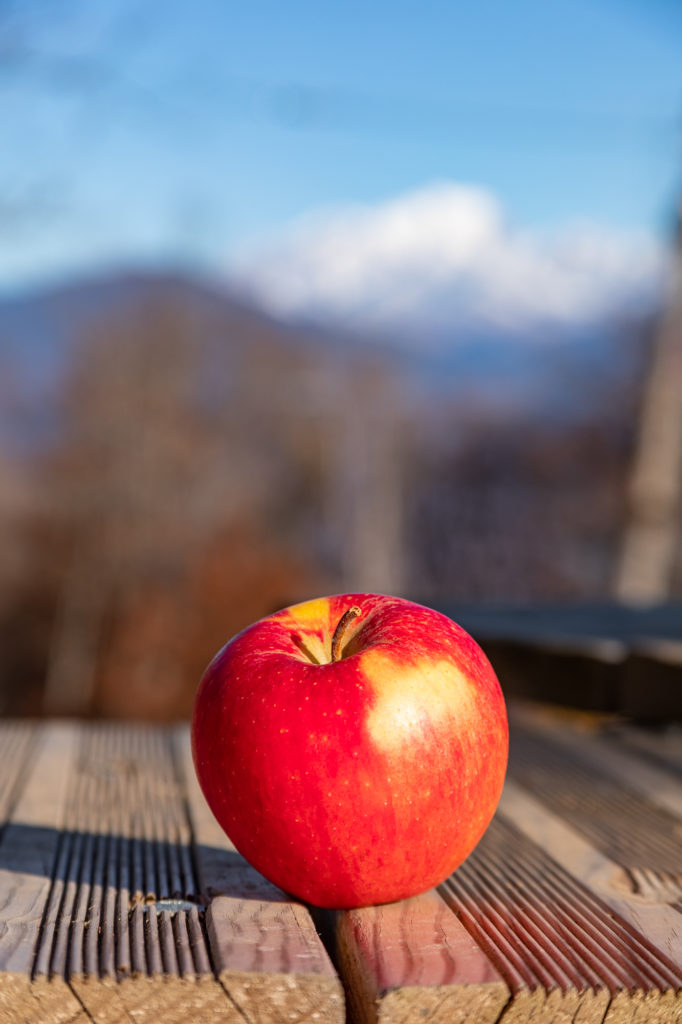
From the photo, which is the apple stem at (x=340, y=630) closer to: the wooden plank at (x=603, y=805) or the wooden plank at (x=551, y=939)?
the wooden plank at (x=551, y=939)

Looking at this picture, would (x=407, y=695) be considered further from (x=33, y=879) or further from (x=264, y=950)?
(x=33, y=879)

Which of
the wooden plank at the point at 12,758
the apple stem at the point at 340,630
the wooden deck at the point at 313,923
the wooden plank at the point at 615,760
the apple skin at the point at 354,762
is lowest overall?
the wooden plank at the point at 12,758

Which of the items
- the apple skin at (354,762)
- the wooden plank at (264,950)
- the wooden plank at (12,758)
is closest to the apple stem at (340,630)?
the apple skin at (354,762)

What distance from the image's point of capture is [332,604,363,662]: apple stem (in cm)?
108

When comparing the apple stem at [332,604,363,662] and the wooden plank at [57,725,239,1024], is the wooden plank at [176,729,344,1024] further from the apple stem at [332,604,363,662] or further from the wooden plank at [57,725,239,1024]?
the apple stem at [332,604,363,662]

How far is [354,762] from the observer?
3.22ft

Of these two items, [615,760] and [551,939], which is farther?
[615,760]

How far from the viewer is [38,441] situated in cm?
2350

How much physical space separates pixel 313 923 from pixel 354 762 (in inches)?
6.4

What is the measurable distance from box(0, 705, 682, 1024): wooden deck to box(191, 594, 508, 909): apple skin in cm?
5

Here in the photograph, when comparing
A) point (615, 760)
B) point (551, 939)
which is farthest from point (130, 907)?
point (615, 760)

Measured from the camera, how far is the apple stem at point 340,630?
1.08 meters

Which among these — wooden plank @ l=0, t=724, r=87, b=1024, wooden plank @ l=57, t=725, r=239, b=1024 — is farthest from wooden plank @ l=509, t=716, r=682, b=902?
wooden plank @ l=0, t=724, r=87, b=1024

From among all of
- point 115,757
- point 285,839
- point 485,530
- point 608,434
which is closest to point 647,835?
point 285,839
